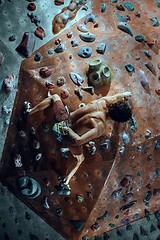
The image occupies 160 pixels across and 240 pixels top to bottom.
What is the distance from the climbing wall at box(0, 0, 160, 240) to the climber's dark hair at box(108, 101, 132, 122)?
1.11 feet

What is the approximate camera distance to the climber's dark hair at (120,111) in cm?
460

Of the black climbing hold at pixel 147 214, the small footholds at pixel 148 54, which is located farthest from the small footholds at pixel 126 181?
the small footholds at pixel 148 54

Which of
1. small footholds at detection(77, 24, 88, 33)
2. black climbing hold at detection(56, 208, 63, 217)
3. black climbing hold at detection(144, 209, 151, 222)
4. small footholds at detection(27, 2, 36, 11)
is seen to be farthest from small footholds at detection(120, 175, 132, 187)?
small footholds at detection(27, 2, 36, 11)

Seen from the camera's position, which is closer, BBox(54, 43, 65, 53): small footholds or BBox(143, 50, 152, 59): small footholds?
BBox(54, 43, 65, 53): small footholds

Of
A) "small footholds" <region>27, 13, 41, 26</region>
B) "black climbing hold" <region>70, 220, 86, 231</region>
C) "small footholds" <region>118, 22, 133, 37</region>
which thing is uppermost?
"small footholds" <region>27, 13, 41, 26</region>

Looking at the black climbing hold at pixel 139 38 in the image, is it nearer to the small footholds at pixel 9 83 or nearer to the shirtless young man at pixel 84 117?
the shirtless young man at pixel 84 117

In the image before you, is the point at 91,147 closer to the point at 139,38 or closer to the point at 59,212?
the point at 59,212

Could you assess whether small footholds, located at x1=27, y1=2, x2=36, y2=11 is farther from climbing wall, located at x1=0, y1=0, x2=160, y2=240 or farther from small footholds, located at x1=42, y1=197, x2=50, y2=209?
small footholds, located at x1=42, y1=197, x2=50, y2=209

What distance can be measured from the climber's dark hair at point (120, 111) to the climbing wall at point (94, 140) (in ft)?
1.11

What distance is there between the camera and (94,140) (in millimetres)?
4957

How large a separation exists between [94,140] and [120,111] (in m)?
0.47

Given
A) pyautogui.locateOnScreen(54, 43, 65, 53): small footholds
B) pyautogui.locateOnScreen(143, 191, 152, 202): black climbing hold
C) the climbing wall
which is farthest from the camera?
pyautogui.locateOnScreen(143, 191, 152, 202): black climbing hold

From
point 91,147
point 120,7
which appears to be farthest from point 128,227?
point 120,7

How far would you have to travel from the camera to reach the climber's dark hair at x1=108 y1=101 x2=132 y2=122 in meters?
4.60
